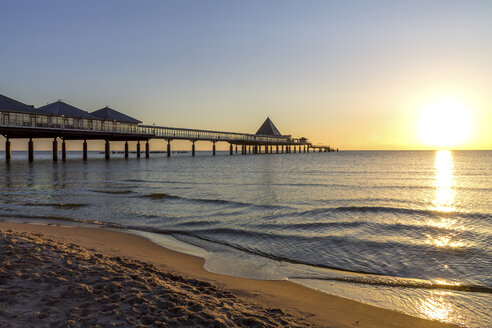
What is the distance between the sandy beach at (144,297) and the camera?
10.8 ft

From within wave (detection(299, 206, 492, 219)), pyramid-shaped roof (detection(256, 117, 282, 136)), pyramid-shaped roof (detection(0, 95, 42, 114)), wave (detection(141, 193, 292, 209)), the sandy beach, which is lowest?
wave (detection(141, 193, 292, 209))

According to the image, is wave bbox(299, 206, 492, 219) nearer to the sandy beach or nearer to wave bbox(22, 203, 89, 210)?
the sandy beach

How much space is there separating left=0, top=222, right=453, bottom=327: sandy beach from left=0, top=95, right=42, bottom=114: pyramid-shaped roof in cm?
4208

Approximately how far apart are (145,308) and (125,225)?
21.6 ft

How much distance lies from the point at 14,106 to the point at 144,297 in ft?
152

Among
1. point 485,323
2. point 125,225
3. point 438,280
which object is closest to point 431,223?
point 438,280

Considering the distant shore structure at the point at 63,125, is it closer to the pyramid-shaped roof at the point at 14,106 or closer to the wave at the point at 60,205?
the pyramid-shaped roof at the point at 14,106

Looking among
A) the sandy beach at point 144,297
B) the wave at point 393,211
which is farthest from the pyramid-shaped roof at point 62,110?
the sandy beach at point 144,297

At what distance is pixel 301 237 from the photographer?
8.23 meters

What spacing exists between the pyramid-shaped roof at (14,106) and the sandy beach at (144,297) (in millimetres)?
42083

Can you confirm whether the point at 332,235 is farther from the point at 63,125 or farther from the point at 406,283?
the point at 63,125

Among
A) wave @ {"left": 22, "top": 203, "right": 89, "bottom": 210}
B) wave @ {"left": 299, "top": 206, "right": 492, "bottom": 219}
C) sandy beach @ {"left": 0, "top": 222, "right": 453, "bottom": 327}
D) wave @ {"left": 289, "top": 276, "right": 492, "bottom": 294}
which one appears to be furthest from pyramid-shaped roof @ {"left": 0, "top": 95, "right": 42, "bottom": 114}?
wave @ {"left": 289, "top": 276, "right": 492, "bottom": 294}

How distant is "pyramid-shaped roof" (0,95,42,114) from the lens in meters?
39.4

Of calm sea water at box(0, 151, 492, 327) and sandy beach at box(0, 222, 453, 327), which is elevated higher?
sandy beach at box(0, 222, 453, 327)
